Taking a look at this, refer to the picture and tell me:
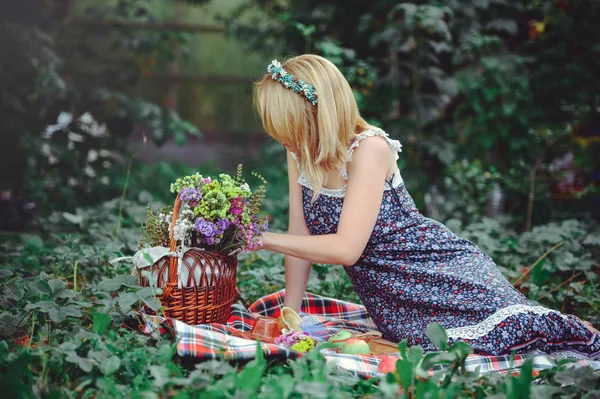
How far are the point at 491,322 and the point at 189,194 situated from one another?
1.13m

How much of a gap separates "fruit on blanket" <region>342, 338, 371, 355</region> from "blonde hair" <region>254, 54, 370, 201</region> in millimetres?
567

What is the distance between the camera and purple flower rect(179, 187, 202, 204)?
84.3 inches

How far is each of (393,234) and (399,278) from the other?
0.56 feet

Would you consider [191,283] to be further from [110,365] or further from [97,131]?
[97,131]

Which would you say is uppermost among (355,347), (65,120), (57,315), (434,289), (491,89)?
(491,89)

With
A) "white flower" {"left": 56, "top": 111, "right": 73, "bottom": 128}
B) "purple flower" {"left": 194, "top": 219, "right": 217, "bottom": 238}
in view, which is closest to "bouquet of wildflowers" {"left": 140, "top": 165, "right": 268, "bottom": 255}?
"purple flower" {"left": 194, "top": 219, "right": 217, "bottom": 238}

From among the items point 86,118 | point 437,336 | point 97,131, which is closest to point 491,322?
point 437,336

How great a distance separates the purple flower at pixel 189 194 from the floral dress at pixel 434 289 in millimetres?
533

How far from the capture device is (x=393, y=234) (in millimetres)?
2484

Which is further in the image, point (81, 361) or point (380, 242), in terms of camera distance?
point (380, 242)

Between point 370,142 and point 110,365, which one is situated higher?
point 370,142

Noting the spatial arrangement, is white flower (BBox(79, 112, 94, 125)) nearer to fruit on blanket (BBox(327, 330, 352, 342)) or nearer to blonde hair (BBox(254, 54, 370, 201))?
blonde hair (BBox(254, 54, 370, 201))

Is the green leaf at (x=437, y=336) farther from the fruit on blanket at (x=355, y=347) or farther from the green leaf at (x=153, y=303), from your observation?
→ the green leaf at (x=153, y=303)

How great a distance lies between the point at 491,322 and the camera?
224 centimetres
